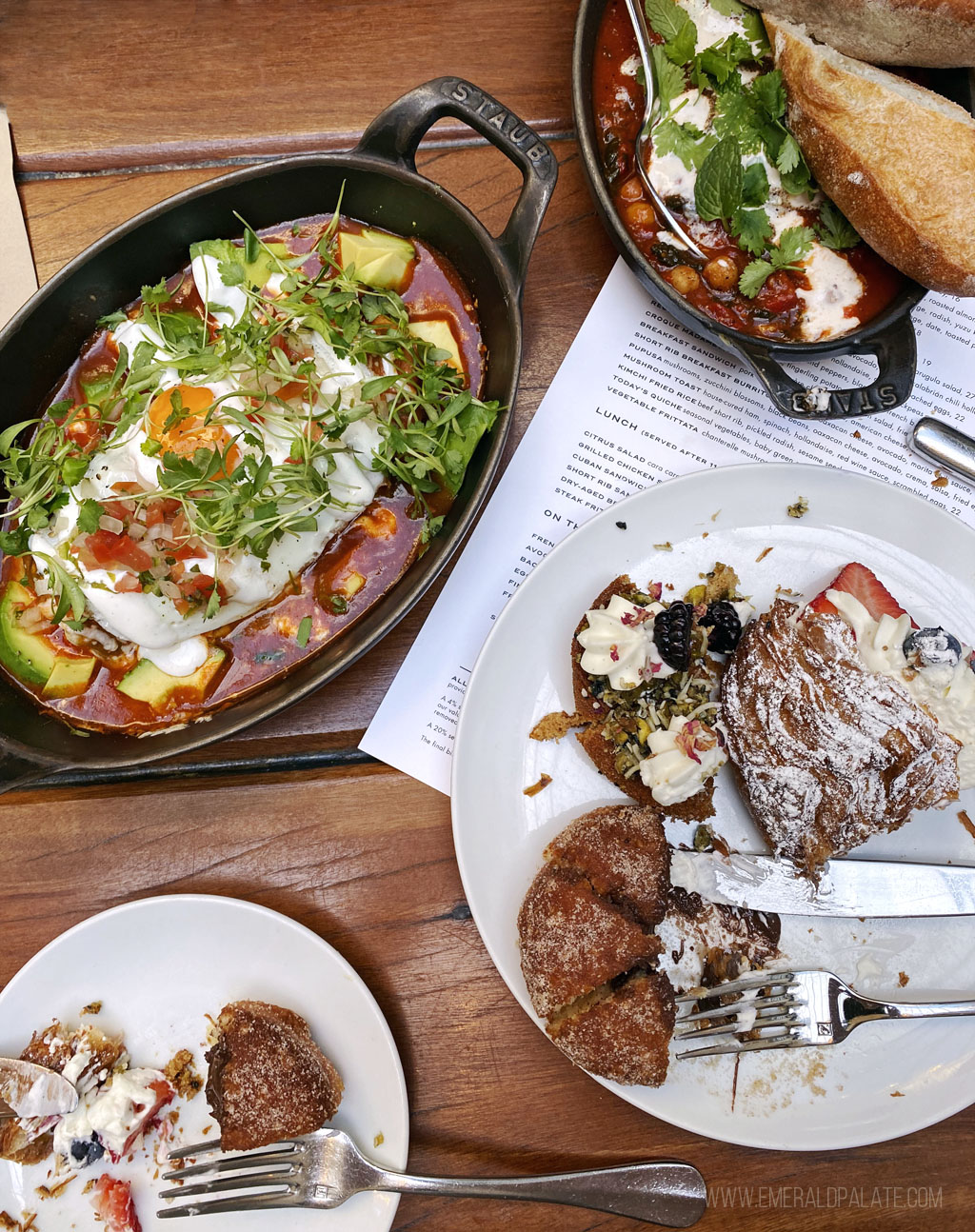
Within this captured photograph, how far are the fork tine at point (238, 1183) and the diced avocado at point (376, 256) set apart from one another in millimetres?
2333

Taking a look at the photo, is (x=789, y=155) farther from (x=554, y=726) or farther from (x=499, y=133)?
(x=554, y=726)

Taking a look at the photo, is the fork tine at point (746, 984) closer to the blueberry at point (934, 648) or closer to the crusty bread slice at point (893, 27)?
the blueberry at point (934, 648)

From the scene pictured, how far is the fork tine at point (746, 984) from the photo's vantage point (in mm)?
2049

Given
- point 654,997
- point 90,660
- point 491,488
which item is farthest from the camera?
point 491,488

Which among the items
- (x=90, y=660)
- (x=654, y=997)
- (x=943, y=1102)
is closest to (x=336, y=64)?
(x=90, y=660)

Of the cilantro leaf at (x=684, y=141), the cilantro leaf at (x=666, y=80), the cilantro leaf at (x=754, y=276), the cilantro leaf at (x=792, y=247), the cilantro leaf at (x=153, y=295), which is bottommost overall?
the cilantro leaf at (x=153, y=295)

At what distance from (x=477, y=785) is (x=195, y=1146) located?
1.19 metres

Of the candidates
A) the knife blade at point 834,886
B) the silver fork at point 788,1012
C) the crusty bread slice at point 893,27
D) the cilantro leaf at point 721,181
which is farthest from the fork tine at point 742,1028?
the crusty bread slice at point 893,27

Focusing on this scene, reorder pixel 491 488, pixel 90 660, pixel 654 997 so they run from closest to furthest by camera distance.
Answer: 1. pixel 654 997
2. pixel 90 660
3. pixel 491 488

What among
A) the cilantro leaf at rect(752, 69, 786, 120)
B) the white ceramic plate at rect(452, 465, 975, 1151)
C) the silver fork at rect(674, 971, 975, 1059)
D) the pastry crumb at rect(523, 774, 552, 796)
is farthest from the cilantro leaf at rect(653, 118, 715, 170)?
the silver fork at rect(674, 971, 975, 1059)

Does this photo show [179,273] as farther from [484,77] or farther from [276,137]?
[484,77]

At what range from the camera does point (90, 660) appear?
2107mm

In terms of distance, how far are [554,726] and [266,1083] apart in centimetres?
114

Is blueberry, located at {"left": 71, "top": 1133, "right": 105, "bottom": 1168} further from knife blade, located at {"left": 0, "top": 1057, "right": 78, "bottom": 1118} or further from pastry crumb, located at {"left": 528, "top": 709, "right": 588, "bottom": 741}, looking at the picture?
pastry crumb, located at {"left": 528, "top": 709, "right": 588, "bottom": 741}
